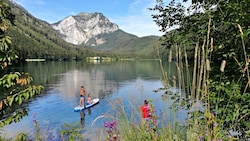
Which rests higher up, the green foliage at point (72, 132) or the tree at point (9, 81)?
the tree at point (9, 81)

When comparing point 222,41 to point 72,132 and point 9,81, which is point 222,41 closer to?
point 72,132

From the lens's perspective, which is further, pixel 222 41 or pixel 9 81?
pixel 222 41

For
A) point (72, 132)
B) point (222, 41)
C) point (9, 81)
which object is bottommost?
point (72, 132)

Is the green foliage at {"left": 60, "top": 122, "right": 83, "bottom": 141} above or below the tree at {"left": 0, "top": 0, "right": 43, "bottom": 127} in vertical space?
below

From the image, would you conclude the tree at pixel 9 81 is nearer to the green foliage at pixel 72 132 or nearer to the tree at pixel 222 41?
the green foliage at pixel 72 132

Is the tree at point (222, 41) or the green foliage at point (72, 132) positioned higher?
the tree at point (222, 41)

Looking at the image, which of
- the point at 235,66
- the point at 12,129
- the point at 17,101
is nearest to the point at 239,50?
the point at 235,66

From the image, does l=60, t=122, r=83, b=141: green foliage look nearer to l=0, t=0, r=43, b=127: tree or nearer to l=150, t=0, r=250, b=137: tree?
l=0, t=0, r=43, b=127: tree

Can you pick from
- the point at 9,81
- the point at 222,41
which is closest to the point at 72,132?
the point at 9,81

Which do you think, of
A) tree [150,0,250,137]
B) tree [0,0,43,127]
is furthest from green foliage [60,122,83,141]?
tree [150,0,250,137]

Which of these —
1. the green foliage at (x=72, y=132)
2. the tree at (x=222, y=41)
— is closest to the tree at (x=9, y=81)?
the green foliage at (x=72, y=132)

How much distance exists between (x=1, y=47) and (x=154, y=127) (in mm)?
3225

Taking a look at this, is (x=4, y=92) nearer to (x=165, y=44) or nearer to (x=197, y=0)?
(x=165, y=44)

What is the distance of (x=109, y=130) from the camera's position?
362cm
